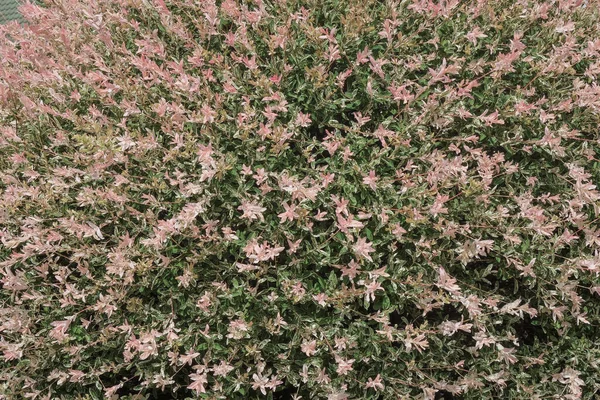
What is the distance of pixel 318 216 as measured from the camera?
91.0 inches

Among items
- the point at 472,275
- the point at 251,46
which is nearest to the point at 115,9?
the point at 251,46

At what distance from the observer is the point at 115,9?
3.18m

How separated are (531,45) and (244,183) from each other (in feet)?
5.24

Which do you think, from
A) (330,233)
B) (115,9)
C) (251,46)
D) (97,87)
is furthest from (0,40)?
(330,233)

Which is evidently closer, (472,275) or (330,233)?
(330,233)

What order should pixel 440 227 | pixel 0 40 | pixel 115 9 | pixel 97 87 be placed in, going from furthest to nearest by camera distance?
1. pixel 0 40
2. pixel 115 9
3. pixel 97 87
4. pixel 440 227

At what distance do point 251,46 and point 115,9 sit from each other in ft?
3.36

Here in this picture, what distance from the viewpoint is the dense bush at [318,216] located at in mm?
2357

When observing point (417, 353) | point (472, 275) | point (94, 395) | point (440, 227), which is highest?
point (440, 227)

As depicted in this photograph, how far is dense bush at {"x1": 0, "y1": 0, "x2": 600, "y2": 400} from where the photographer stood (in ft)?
7.73

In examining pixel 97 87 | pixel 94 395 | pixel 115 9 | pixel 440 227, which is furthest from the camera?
pixel 115 9

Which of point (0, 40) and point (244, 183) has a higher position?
point (244, 183)

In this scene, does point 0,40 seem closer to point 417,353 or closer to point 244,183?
point 244,183

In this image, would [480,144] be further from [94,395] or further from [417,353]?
[94,395]
